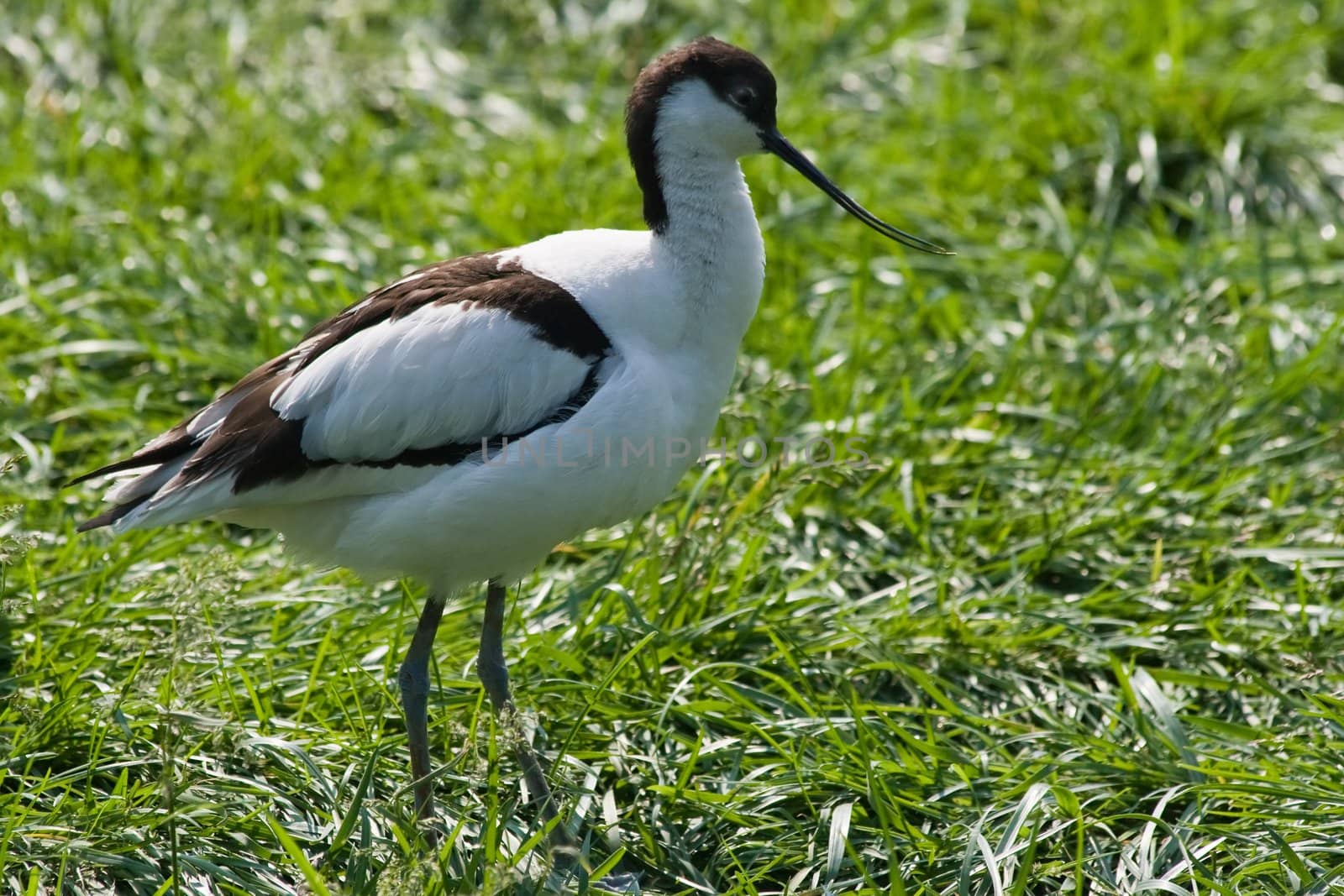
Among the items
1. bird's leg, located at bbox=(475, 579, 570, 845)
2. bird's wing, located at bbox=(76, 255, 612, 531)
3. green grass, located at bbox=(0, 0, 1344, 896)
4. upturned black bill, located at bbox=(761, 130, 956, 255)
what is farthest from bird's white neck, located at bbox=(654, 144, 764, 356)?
bird's leg, located at bbox=(475, 579, 570, 845)

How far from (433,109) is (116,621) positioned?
3432 millimetres

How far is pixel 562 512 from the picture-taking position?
3.31 metres

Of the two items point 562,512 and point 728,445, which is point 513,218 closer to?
point 728,445

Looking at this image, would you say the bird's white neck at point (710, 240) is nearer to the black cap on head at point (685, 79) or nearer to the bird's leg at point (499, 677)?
the black cap on head at point (685, 79)

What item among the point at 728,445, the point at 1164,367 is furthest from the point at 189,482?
the point at 1164,367

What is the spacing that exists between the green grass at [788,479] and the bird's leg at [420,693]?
0.11m

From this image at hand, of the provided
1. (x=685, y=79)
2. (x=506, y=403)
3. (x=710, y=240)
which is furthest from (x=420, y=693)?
(x=685, y=79)

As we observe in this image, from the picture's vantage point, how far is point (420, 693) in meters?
3.52

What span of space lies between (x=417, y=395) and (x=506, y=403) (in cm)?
20

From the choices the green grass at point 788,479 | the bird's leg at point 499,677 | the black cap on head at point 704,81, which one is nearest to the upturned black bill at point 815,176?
the black cap on head at point 704,81

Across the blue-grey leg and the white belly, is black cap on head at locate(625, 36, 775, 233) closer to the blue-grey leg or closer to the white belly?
the white belly

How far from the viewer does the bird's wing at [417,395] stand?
340cm

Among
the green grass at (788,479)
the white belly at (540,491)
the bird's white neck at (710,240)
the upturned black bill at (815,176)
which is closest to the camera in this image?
the white belly at (540,491)

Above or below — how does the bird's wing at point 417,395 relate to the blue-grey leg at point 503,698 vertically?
above
